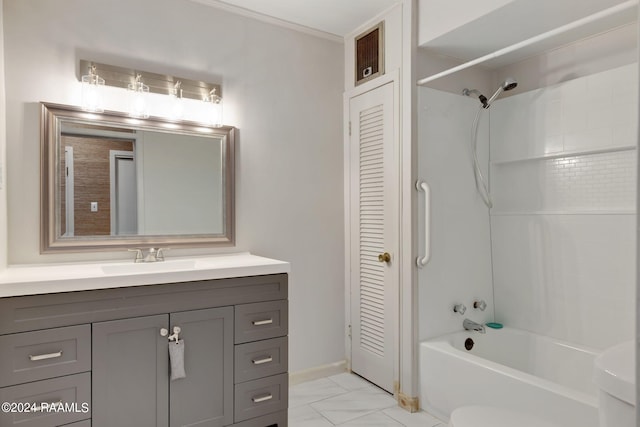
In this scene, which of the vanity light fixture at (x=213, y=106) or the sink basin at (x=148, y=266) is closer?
the sink basin at (x=148, y=266)

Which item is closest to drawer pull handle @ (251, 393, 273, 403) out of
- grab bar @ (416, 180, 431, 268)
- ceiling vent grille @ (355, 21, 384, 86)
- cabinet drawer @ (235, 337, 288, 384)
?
cabinet drawer @ (235, 337, 288, 384)

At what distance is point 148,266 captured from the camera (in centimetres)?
209

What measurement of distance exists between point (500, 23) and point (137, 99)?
2036 mm

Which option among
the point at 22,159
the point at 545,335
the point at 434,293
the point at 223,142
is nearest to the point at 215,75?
the point at 223,142

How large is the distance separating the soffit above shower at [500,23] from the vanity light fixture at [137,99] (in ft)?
5.45

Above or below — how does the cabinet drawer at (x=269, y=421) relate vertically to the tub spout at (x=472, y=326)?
below

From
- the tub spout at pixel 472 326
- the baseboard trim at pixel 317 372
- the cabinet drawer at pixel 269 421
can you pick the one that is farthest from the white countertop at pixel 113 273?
the tub spout at pixel 472 326

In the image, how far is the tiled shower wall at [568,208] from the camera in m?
2.23

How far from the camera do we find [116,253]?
2.22 m

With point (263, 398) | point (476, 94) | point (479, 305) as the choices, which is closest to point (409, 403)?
point (479, 305)

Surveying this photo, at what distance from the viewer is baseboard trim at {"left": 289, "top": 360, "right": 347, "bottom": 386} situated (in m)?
2.80

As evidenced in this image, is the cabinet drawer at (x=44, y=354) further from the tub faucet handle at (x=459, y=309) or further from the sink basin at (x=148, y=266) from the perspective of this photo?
the tub faucet handle at (x=459, y=309)

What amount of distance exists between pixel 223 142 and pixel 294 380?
1.68 metres

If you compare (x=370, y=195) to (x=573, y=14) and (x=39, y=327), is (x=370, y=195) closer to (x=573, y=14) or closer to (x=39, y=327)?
(x=573, y=14)
